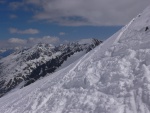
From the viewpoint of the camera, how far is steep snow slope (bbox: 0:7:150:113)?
14750 millimetres

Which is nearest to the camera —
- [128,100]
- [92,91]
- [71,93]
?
[128,100]

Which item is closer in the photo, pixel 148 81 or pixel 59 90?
pixel 148 81

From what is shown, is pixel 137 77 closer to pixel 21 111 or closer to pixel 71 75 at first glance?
pixel 71 75

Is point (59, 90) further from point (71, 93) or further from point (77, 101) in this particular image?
point (77, 101)

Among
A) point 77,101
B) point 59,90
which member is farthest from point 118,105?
point 59,90

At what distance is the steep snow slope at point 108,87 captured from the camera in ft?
48.4

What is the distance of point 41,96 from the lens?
21531 mm

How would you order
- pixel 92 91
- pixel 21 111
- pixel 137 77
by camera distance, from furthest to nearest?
pixel 21 111 < pixel 92 91 < pixel 137 77

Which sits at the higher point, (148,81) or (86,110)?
(148,81)

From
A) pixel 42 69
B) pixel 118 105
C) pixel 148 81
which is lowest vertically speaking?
pixel 42 69

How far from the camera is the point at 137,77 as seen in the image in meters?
16.2

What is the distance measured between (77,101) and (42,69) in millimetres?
168761

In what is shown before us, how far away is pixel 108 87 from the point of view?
1678 cm

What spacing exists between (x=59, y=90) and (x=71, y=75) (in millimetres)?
2702
